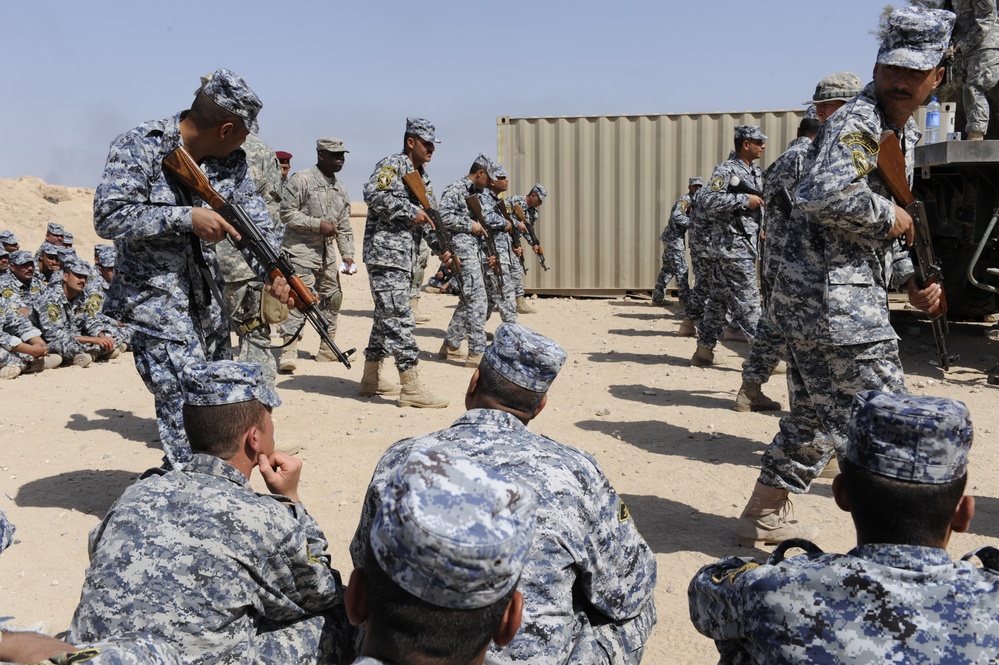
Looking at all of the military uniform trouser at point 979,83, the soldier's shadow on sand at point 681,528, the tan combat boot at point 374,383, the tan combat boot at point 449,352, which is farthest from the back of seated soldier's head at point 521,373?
the military uniform trouser at point 979,83

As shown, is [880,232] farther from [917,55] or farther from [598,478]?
[598,478]

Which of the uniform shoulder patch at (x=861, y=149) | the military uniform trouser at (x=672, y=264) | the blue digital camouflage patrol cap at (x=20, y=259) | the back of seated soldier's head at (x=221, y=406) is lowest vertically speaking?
the military uniform trouser at (x=672, y=264)

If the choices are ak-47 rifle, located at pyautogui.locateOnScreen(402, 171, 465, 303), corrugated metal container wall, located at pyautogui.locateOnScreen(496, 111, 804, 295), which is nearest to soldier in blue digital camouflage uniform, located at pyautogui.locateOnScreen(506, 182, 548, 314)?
corrugated metal container wall, located at pyautogui.locateOnScreen(496, 111, 804, 295)

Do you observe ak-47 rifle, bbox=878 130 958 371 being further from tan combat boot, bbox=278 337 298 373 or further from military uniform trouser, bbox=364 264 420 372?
tan combat boot, bbox=278 337 298 373

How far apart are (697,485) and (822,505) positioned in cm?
67

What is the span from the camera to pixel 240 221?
4242 mm

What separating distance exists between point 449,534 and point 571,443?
15.2 feet

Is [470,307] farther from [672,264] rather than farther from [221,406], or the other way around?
[221,406]

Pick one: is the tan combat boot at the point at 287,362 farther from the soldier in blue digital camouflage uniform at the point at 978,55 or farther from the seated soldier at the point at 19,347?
the soldier in blue digital camouflage uniform at the point at 978,55

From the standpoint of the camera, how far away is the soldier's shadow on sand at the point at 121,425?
20.0ft

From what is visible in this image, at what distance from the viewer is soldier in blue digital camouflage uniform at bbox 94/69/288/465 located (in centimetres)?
384

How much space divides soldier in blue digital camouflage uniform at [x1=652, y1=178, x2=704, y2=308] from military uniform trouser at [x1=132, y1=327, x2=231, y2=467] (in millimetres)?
9391

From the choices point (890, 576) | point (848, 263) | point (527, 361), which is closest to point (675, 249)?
point (848, 263)

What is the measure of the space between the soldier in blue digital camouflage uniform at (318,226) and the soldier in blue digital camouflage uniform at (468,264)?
1.08 meters
